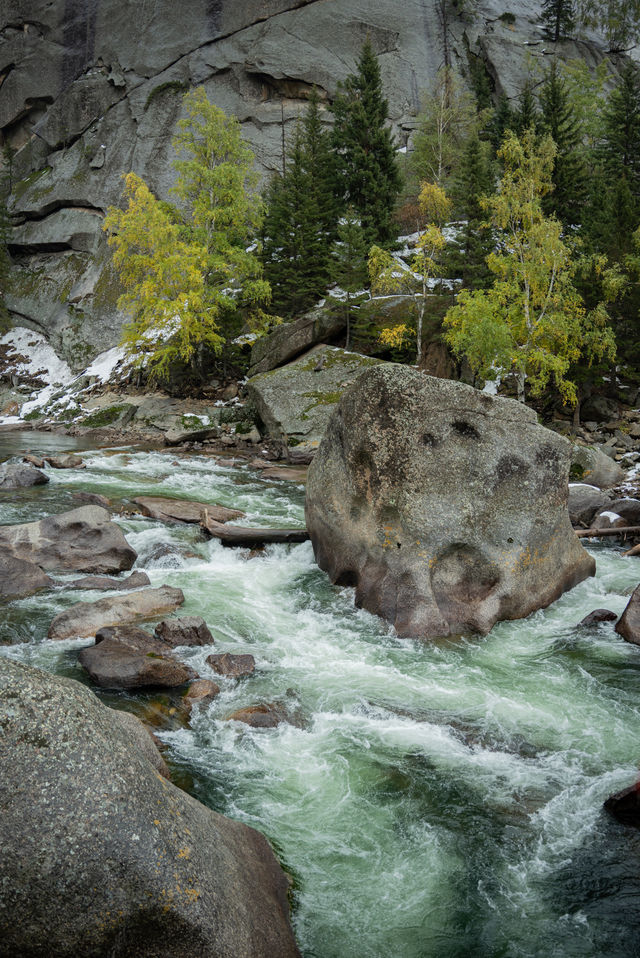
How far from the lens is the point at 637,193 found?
120ft

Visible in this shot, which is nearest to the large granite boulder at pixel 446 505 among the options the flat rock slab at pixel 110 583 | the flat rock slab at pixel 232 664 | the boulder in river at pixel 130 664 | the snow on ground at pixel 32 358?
the flat rock slab at pixel 232 664

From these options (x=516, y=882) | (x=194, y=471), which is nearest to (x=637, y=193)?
(x=194, y=471)

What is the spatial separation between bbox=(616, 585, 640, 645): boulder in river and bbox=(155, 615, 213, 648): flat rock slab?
19.6 ft

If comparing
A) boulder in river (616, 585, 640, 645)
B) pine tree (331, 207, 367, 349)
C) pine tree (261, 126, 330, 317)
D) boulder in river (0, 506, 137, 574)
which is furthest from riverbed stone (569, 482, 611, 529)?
pine tree (261, 126, 330, 317)

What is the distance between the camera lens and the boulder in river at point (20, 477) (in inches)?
680

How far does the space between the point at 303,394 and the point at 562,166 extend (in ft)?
80.4

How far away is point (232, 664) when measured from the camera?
24.6 feet

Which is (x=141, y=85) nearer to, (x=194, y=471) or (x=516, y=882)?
(x=194, y=471)

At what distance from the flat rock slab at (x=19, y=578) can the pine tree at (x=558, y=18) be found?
277 feet

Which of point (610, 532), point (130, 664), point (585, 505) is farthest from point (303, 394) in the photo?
point (130, 664)

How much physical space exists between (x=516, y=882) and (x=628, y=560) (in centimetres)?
962

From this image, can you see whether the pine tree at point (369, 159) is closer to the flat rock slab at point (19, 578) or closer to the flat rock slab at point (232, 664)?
the flat rock slab at point (19, 578)

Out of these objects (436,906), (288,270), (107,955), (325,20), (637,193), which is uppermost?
Answer: (325,20)

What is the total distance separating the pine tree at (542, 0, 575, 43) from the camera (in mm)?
67750
